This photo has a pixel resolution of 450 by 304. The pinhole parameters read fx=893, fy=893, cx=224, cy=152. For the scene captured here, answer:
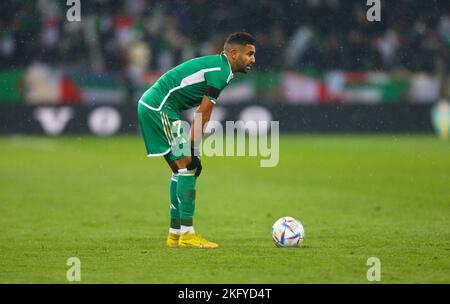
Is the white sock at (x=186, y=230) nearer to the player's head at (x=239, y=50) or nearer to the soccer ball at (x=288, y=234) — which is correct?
the soccer ball at (x=288, y=234)

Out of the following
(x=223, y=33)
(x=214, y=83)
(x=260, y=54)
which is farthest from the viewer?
(x=260, y=54)

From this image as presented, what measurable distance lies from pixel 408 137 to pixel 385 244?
55.8 feet

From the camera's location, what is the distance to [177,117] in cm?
891

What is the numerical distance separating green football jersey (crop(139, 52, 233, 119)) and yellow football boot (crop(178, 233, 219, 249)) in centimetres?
119

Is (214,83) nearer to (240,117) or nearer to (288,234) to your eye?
(288,234)

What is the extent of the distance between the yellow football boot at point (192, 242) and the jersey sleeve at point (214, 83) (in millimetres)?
1351

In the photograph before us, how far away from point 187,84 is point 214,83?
34 cm

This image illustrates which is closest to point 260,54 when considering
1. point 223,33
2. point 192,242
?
point 223,33

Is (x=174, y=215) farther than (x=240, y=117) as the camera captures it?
No

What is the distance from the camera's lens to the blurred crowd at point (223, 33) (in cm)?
2650

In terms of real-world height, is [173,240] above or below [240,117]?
below

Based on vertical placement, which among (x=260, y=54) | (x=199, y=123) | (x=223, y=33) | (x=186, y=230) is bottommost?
(x=186, y=230)

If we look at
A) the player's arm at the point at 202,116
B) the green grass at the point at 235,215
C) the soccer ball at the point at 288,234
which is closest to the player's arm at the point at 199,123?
the player's arm at the point at 202,116

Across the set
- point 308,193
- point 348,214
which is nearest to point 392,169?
point 308,193
